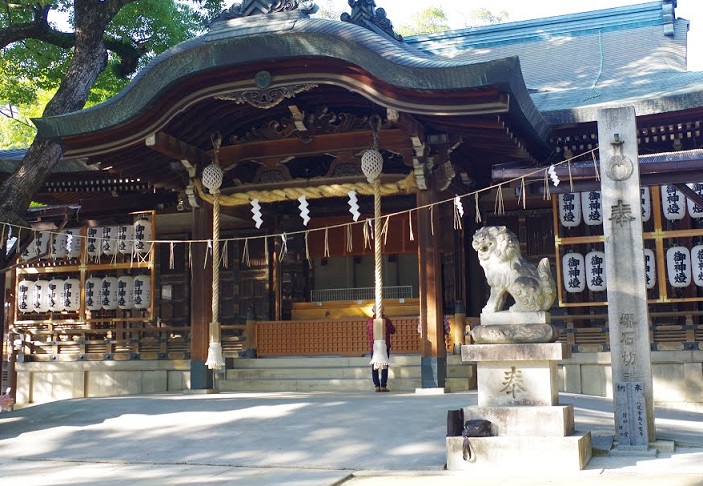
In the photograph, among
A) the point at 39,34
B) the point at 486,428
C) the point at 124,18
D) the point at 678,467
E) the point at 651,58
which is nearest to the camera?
the point at 678,467

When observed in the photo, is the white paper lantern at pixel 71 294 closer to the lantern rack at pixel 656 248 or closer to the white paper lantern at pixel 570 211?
the lantern rack at pixel 656 248

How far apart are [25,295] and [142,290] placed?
262 centimetres

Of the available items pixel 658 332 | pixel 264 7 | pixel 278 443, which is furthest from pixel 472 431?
pixel 264 7

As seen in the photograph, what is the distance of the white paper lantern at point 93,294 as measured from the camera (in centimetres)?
1609

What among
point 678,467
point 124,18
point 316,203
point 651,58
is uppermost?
point 124,18

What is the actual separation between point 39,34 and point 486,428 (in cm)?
1156

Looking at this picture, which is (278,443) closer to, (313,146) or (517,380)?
(517,380)

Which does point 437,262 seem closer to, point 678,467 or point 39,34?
point 678,467

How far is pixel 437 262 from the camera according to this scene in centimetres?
1309

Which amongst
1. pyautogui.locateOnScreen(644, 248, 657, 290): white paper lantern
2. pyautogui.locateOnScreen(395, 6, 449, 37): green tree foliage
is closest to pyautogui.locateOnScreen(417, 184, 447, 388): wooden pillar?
pyautogui.locateOnScreen(644, 248, 657, 290): white paper lantern

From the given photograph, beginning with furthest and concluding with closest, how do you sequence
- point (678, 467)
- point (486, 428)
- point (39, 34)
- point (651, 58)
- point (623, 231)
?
point (651, 58)
point (39, 34)
point (623, 231)
point (486, 428)
point (678, 467)

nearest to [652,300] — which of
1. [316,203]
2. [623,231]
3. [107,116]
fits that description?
[623,231]

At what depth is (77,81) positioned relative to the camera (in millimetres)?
14133

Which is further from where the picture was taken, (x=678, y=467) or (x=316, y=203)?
(x=316, y=203)
